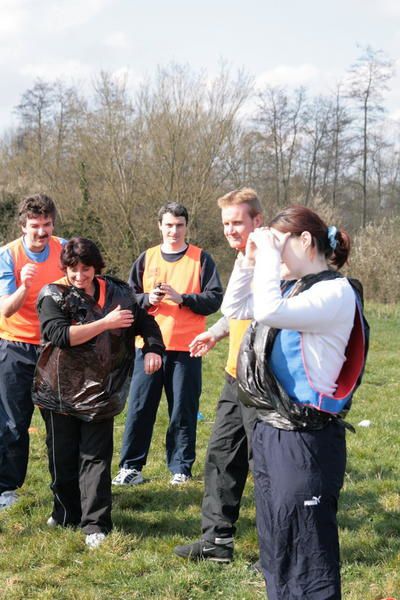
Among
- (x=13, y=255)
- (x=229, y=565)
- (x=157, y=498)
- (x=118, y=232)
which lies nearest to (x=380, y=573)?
(x=229, y=565)

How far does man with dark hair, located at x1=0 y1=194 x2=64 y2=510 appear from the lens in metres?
4.54

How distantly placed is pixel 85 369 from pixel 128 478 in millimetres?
1661

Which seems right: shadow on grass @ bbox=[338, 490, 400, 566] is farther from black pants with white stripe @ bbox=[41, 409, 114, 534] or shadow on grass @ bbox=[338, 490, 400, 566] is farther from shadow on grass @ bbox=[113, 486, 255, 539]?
black pants with white stripe @ bbox=[41, 409, 114, 534]

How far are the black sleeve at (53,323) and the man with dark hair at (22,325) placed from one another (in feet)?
1.65

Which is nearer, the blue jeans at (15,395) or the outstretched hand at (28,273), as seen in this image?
the outstretched hand at (28,273)

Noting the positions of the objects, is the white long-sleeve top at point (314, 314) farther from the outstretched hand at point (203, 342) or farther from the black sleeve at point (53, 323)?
the black sleeve at point (53, 323)

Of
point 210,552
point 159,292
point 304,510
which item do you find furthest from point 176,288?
point 304,510

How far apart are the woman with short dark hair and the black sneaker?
0.58 m

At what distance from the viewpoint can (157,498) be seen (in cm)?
512

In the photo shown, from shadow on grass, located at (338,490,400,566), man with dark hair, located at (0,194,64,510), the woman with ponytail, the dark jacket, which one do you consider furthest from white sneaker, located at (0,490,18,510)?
the woman with ponytail

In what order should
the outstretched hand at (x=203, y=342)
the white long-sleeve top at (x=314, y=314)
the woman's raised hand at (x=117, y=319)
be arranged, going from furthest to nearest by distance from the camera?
the outstretched hand at (x=203, y=342), the woman's raised hand at (x=117, y=319), the white long-sleeve top at (x=314, y=314)

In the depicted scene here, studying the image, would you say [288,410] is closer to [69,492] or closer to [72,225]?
[69,492]

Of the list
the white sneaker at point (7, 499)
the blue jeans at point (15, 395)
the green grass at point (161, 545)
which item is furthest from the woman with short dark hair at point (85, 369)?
the white sneaker at point (7, 499)

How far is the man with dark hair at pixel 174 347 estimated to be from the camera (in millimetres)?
5410
